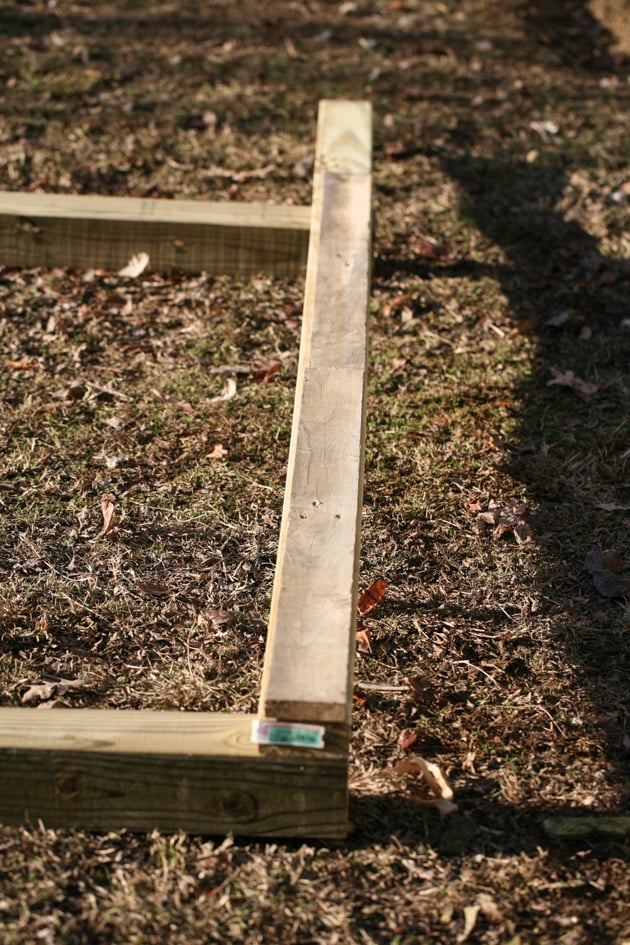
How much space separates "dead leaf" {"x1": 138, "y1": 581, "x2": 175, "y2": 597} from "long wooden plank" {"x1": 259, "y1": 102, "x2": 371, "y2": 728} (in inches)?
29.0

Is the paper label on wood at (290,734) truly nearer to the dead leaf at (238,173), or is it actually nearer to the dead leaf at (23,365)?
the dead leaf at (23,365)

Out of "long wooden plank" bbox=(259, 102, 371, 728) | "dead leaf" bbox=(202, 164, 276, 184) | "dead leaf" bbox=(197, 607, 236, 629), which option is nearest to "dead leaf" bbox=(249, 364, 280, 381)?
"long wooden plank" bbox=(259, 102, 371, 728)

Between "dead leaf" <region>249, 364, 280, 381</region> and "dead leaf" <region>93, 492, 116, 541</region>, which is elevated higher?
"dead leaf" <region>249, 364, 280, 381</region>

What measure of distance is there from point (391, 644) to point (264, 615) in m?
0.40

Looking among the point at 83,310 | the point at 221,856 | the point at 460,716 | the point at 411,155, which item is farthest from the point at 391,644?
the point at 411,155

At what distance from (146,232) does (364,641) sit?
97.6 inches

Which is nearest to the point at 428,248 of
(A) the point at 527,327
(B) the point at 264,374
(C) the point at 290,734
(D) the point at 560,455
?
(A) the point at 527,327

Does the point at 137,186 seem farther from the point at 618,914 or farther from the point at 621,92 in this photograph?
the point at 618,914

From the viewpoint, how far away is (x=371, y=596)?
3555 mm

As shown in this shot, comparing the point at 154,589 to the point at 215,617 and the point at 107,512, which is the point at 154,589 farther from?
the point at 107,512

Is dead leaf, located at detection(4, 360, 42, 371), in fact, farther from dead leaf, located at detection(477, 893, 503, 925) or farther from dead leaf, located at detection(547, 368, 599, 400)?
dead leaf, located at detection(477, 893, 503, 925)

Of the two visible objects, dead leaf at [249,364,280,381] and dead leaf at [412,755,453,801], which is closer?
dead leaf at [412,755,453,801]

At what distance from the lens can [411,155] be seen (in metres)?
6.70

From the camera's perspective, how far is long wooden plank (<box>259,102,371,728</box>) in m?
2.42
